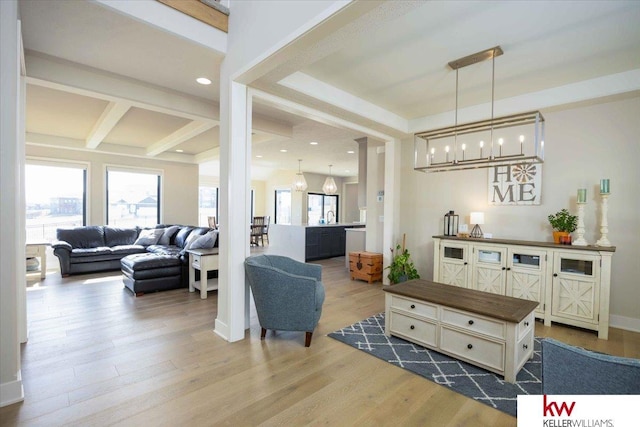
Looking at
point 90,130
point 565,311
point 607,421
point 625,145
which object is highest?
point 90,130

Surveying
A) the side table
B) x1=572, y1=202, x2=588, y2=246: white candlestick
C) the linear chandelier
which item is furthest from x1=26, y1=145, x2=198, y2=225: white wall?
x1=572, y1=202, x2=588, y2=246: white candlestick

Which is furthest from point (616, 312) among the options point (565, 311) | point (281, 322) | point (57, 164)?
point (57, 164)

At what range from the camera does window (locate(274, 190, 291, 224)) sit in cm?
1210

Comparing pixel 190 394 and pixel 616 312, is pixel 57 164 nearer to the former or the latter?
pixel 190 394

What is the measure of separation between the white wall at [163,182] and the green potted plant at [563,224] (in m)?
8.05

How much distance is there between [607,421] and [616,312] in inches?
129

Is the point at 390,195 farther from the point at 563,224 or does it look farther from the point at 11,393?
the point at 11,393

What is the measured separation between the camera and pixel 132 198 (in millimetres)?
7699

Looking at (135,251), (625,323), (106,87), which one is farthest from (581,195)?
(135,251)

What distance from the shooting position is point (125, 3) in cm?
231

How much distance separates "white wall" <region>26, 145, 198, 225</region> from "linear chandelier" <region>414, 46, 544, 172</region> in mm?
6308

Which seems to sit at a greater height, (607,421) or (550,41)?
(550,41)

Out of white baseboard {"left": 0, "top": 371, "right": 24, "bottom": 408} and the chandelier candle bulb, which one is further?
the chandelier candle bulb

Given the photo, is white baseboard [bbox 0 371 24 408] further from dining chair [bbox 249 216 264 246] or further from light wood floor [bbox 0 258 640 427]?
dining chair [bbox 249 216 264 246]
